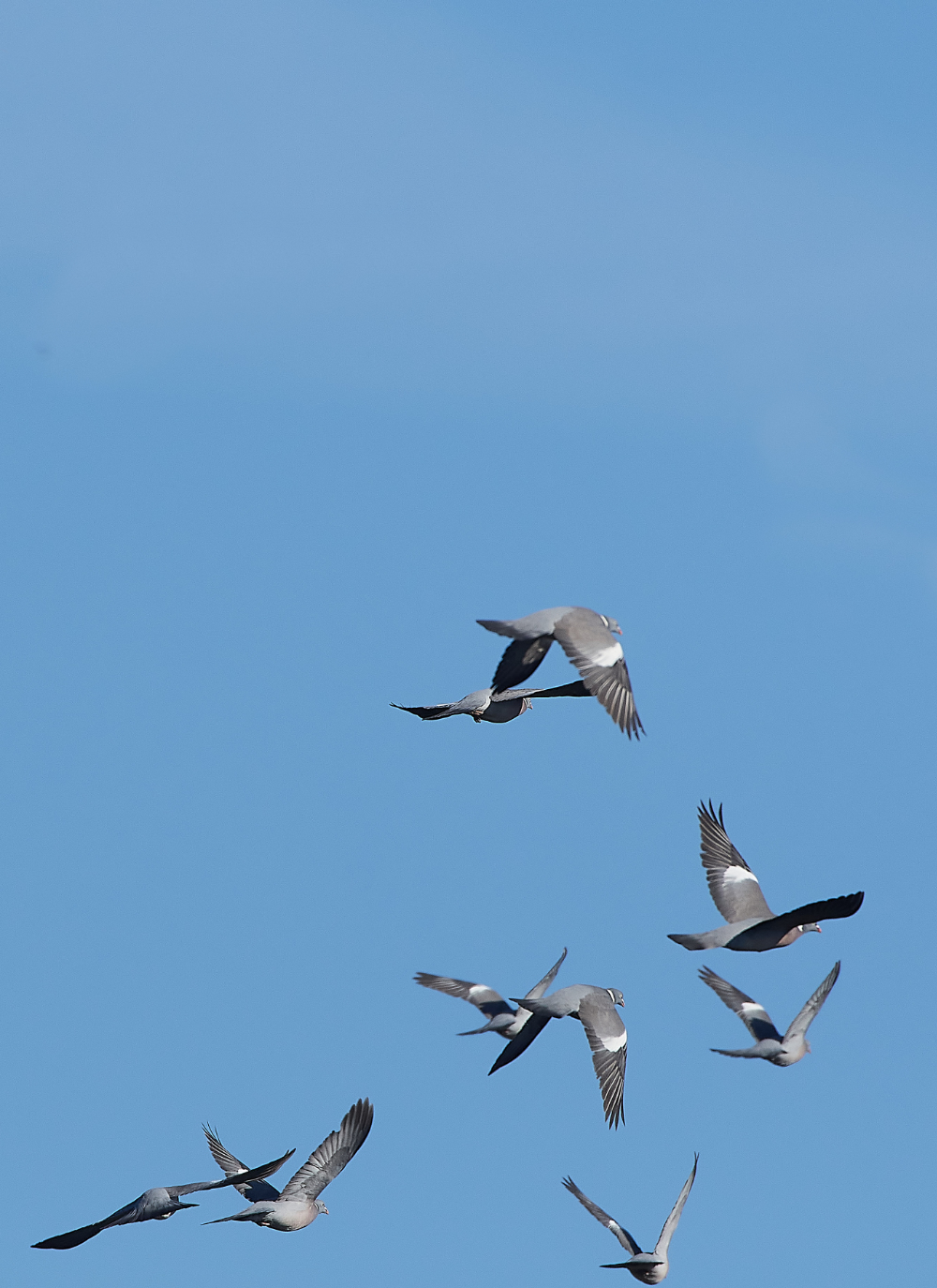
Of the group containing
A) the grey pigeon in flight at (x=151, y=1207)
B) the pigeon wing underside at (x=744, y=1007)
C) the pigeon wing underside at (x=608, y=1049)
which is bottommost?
the grey pigeon in flight at (x=151, y=1207)

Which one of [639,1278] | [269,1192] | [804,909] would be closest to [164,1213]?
[269,1192]

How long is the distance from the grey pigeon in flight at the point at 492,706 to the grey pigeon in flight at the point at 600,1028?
455cm

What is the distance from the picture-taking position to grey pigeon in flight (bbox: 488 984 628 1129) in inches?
1078

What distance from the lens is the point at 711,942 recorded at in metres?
27.2

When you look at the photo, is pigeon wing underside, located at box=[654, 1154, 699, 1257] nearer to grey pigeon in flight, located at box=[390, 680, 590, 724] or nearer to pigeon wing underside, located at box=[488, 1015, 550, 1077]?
pigeon wing underside, located at box=[488, 1015, 550, 1077]

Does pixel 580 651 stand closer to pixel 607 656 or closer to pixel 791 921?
pixel 607 656

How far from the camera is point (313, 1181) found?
2762 cm

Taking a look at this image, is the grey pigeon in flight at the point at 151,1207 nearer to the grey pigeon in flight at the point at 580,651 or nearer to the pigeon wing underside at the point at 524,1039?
the pigeon wing underside at the point at 524,1039

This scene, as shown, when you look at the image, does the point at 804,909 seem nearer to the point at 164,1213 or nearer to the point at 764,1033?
the point at 764,1033

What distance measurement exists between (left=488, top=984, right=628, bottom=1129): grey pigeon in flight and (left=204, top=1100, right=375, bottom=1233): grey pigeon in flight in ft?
7.76

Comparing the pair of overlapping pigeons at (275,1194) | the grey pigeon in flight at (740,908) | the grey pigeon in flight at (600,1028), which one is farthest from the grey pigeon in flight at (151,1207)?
the grey pigeon in flight at (740,908)

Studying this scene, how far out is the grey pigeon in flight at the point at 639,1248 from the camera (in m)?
28.7

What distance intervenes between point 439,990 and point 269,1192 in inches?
245

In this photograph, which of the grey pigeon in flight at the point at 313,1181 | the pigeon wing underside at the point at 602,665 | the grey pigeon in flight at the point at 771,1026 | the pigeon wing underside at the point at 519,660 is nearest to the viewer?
the pigeon wing underside at the point at 602,665
